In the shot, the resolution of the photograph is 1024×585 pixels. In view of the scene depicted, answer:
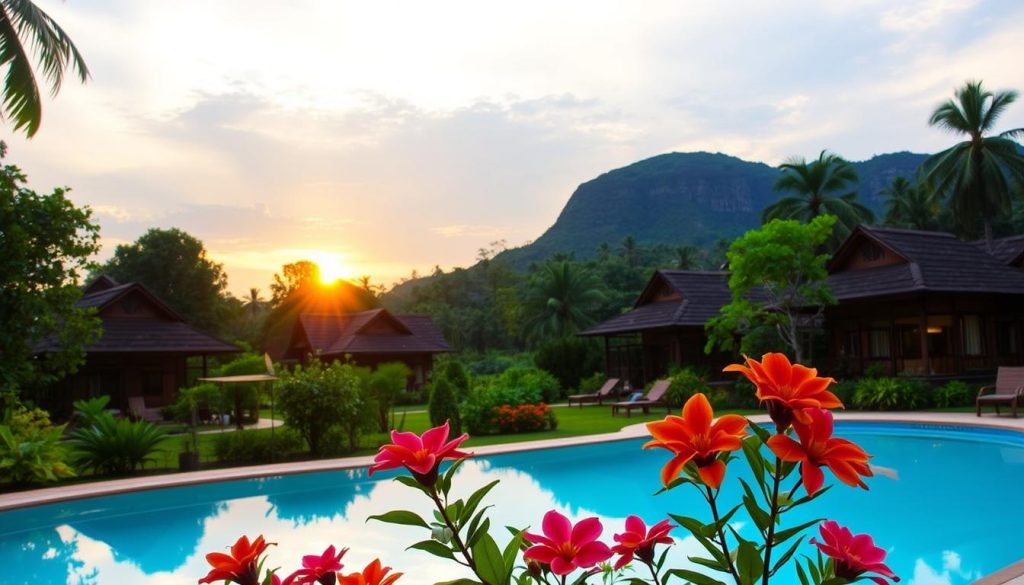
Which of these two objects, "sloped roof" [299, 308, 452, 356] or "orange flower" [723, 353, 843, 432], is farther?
"sloped roof" [299, 308, 452, 356]

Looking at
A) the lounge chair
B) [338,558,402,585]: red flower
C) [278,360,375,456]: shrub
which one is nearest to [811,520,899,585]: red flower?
[338,558,402,585]: red flower

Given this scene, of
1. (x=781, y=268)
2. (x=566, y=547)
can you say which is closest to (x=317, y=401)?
(x=781, y=268)

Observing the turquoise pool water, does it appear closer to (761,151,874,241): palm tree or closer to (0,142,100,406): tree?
(0,142,100,406): tree

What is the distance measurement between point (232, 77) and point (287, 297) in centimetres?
4817

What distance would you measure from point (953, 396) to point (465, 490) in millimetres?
14192

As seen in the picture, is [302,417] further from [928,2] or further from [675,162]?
[675,162]

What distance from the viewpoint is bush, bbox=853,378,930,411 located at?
65.2 feet

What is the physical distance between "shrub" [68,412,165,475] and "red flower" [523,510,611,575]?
14.0 meters

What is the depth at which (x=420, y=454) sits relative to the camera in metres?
1.42

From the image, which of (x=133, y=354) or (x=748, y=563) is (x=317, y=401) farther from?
(x=748, y=563)

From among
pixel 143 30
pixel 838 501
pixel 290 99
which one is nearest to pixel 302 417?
pixel 290 99

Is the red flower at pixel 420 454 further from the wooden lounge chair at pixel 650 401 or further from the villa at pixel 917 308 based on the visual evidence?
the villa at pixel 917 308

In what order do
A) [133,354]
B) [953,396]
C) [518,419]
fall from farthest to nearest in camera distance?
1. [133,354]
2. [953,396]
3. [518,419]

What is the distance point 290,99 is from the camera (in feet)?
48.0
